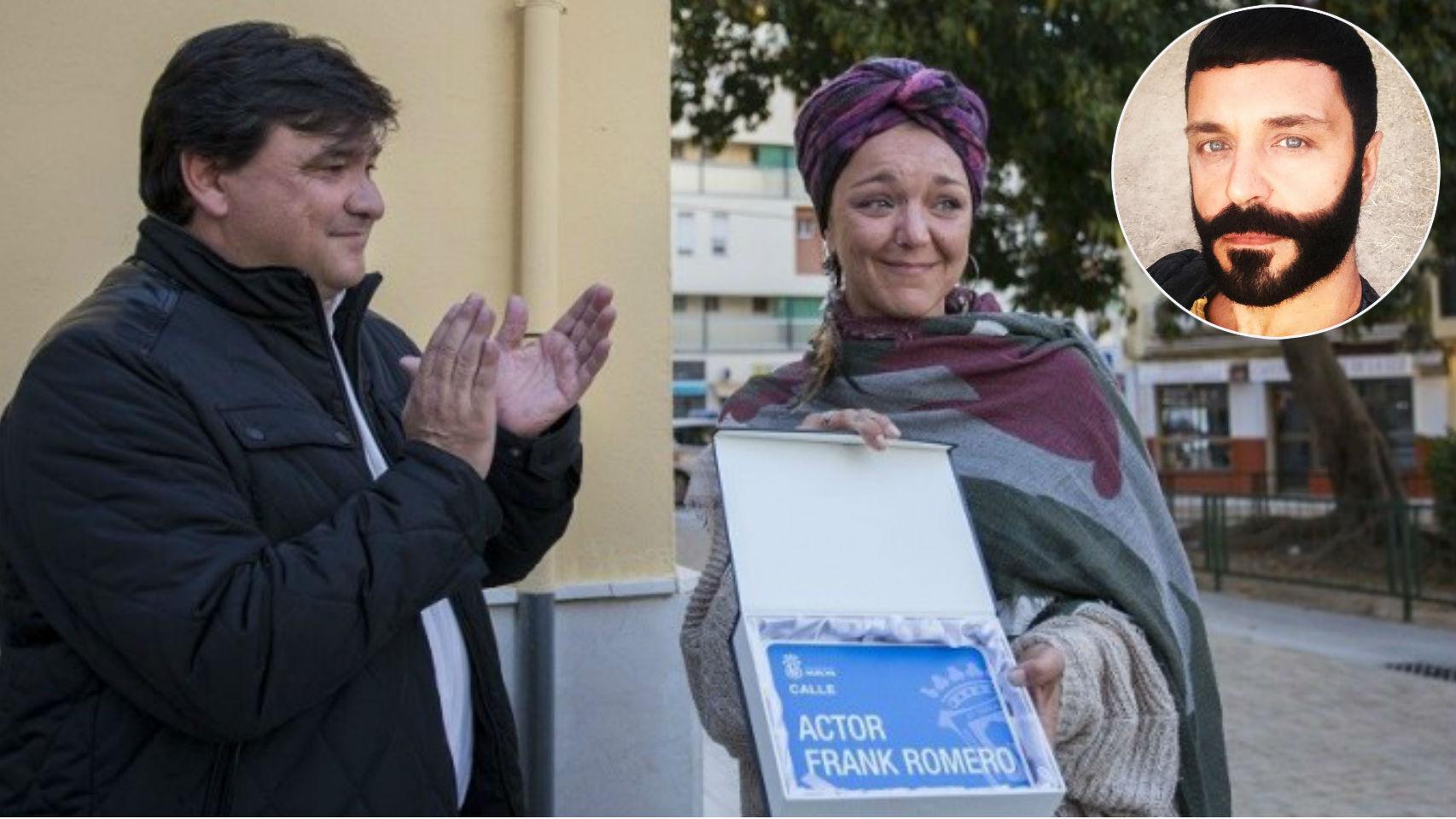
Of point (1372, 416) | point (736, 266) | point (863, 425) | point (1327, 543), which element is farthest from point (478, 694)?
point (736, 266)

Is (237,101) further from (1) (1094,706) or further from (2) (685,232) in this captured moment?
(2) (685,232)

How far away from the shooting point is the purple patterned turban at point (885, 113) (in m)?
2.02

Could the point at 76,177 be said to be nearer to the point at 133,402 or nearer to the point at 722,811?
the point at 133,402

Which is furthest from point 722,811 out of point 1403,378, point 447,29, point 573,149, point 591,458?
point 1403,378

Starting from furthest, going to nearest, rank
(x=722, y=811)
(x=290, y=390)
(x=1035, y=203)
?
(x=1035, y=203), (x=722, y=811), (x=290, y=390)

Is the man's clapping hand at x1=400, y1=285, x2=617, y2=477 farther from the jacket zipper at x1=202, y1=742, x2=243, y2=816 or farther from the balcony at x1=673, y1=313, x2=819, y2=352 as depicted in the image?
the balcony at x1=673, y1=313, x2=819, y2=352

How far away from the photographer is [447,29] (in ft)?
12.4

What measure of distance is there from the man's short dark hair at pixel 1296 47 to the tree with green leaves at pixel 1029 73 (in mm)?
6165

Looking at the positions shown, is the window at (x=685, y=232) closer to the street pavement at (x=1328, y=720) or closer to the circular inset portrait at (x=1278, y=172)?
the street pavement at (x=1328, y=720)

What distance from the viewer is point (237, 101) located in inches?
66.8

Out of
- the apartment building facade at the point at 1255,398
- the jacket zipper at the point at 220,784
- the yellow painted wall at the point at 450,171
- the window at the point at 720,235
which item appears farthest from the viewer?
the window at the point at 720,235

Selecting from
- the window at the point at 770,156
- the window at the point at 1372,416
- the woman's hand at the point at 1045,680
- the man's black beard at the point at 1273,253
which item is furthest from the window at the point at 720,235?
the woman's hand at the point at 1045,680

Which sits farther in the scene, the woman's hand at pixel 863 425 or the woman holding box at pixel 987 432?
the woman holding box at pixel 987 432

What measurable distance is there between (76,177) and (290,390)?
192 centimetres
